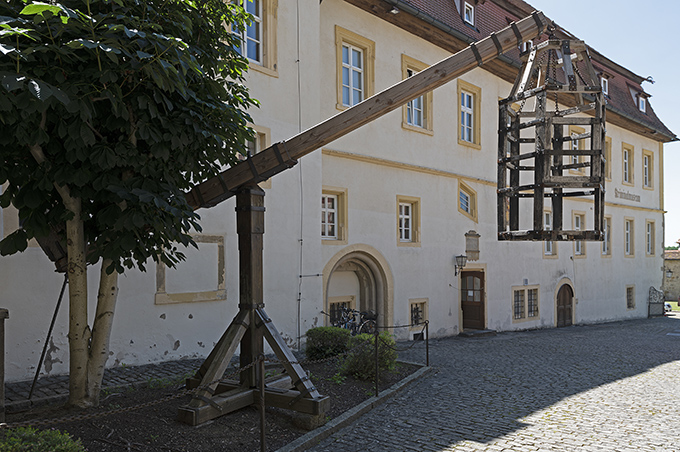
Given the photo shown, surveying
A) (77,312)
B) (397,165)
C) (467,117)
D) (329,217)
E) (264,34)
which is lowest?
(77,312)

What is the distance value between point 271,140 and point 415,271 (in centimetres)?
571

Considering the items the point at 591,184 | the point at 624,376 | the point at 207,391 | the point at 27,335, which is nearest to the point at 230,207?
the point at 27,335

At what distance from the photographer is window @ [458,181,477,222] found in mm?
16781

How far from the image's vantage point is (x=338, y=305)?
14.0 m

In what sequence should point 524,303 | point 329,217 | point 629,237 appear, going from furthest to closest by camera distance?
1. point 629,237
2. point 524,303
3. point 329,217

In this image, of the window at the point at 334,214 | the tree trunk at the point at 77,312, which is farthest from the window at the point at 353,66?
the tree trunk at the point at 77,312

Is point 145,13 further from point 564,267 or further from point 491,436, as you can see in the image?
point 564,267

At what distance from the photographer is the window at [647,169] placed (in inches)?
1059

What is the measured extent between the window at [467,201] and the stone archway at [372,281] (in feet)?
12.7

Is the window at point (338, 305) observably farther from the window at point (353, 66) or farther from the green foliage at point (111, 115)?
the green foliage at point (111, 115)

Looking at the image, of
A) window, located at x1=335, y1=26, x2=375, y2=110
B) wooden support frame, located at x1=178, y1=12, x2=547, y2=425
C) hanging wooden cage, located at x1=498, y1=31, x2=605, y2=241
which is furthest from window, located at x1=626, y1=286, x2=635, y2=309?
wooden support frame, located at x1=178, y1=12, x2=547, y2=425

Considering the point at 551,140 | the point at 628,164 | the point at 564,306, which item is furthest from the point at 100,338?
the point at 628,164

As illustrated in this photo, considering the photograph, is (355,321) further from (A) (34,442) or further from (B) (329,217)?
(A) (34,442)

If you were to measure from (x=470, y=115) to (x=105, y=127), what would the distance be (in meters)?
13.8
